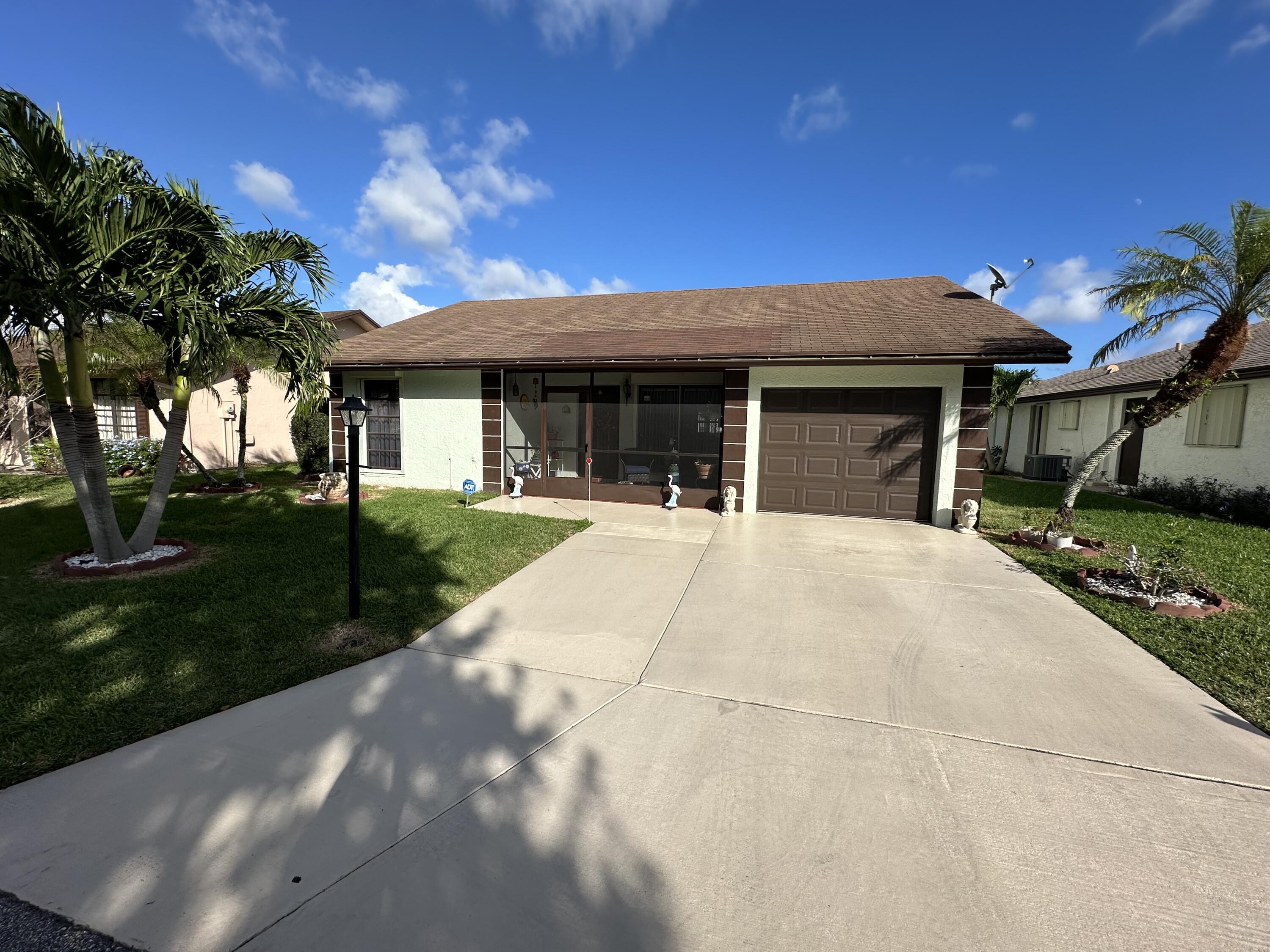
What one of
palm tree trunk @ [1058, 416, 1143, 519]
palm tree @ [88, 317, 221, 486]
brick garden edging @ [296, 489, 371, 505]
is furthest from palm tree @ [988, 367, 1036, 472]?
palm tree @ [88, 317, 221, 486]

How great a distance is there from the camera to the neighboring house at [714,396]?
8688 mm

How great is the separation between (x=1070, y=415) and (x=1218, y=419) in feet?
18.7

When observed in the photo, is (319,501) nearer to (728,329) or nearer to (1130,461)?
(728,329)

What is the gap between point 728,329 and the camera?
10.5 m

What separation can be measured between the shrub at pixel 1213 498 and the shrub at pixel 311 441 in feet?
60.3

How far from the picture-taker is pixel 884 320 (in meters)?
9.84

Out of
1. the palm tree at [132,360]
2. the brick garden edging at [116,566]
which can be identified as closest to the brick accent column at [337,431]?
the palm tree at [132,360]

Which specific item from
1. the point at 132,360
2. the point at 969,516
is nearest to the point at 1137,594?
the point at 969,516

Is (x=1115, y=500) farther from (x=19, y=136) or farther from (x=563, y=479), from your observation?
(x=19, y=136)

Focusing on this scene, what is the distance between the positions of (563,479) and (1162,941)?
382 inches

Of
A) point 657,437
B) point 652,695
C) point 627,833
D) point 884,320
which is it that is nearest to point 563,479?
point 657,437

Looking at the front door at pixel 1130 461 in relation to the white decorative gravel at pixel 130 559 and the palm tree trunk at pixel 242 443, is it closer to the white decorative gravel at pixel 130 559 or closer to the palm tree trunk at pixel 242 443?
the white decorative gravel at pixel 130 559

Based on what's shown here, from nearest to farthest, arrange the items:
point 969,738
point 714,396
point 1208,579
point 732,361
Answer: point 969,738 → point 1208,579 → point 732,361 → point 714,396

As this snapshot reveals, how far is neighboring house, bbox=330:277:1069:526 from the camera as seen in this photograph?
8688 mm
